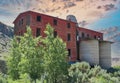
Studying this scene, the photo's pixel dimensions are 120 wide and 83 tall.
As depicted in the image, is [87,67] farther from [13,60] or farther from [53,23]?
[13,60]

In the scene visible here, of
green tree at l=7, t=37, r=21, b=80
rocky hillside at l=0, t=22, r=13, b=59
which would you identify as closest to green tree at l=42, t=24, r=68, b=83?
green tree at l=7, t=37, r=21, b=80

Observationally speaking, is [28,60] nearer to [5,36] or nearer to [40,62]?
[40,62]

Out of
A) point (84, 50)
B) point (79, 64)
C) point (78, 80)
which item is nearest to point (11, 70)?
point (78, 80)

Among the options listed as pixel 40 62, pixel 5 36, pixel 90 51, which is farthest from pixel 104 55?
pixel 5 36

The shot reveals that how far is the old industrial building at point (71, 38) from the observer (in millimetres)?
68750

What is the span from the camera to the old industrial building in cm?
6875

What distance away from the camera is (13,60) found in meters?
51.9

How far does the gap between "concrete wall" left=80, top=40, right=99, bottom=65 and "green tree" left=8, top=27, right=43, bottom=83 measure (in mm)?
26075

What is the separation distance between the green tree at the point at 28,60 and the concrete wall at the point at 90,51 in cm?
2608

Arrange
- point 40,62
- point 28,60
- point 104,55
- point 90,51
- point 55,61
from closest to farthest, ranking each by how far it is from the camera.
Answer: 1. point 28,60
2. point 40,62
3. point 55,61
4. point 90,51
5. point 104,55

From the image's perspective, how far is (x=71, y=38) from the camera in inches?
2928

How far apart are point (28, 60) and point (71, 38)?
28.5 metres

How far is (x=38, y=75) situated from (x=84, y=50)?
2962 cm

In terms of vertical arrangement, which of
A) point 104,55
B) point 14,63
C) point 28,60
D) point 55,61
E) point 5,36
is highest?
point 5,36
